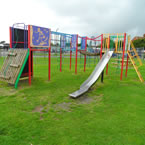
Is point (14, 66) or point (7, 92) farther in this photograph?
point (14, 66)

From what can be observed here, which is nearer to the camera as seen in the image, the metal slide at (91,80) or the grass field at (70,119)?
the grass field at (70,119)

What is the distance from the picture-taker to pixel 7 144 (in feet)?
9.12

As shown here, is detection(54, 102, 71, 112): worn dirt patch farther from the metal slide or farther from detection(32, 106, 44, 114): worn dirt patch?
the metal slide

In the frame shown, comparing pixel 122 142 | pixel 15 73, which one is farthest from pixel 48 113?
→ pixel 15 73

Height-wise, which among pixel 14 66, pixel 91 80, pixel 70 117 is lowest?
pixel 70 117

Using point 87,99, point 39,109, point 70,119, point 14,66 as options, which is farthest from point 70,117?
point 14,66

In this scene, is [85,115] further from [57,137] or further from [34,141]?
[34,141]

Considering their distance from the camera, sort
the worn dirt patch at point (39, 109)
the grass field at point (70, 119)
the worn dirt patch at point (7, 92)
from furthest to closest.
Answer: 1. the worn dirt patch at point (7, 92)
2. the worn dirt patch at point (39, 109)
3. the grass field at point (70, 119)

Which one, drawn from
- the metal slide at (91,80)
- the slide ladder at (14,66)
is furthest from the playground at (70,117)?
the slide ladder at (14,66)

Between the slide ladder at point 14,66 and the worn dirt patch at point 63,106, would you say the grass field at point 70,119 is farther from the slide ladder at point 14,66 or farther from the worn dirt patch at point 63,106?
the slide ladder at point 14,66

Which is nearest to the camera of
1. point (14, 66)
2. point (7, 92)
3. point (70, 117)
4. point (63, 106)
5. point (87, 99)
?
point (70, 117)

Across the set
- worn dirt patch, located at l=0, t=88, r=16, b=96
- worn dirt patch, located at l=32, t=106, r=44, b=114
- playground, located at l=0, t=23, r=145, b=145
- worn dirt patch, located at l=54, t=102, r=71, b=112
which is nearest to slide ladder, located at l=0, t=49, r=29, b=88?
worn dirt patch, located at l=0, t=88, r=16, b=96

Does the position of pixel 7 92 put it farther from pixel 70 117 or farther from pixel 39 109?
pixel 70 117

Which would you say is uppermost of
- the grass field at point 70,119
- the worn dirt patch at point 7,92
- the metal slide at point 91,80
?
the metal slide at point 91,80
